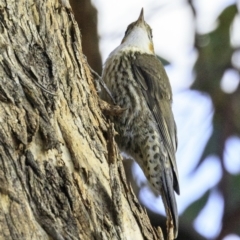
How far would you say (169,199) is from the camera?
9.32 ft

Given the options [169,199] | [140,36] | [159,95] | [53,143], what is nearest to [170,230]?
[169,199]

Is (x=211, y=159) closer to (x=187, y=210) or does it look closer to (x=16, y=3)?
(x=187, y=210)

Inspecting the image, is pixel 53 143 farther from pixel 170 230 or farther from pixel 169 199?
pixel 169 199

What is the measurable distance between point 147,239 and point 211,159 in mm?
1594

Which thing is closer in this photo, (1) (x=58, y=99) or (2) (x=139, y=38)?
(1) (x=58, y=99)

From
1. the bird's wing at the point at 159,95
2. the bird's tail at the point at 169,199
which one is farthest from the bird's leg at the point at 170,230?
the bird's wing at the point at 159,95

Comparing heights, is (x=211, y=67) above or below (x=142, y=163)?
above

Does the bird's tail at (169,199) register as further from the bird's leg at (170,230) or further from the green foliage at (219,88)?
the green foliage at (219,88)

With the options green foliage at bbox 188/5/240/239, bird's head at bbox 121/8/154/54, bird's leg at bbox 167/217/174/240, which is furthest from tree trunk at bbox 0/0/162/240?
green foliage at bbox 188/5/240/239

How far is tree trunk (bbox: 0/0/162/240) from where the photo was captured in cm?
183

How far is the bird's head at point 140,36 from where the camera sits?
3.67m

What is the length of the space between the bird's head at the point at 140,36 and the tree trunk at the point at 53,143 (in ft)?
4.13

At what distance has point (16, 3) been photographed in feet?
7.33

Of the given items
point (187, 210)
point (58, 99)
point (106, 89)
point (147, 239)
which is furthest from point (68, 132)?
point (187, 210)
